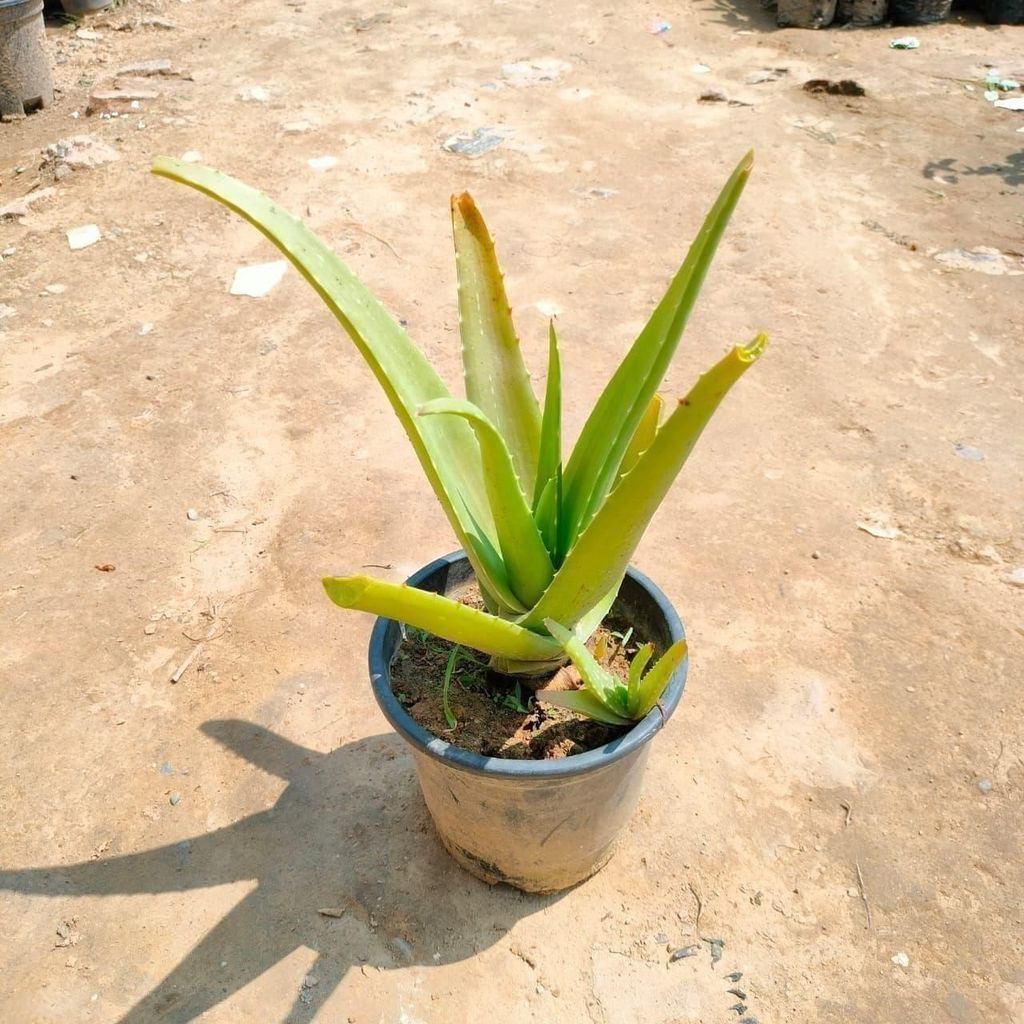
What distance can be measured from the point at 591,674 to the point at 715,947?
69 cm

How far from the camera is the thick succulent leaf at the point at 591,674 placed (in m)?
1.40

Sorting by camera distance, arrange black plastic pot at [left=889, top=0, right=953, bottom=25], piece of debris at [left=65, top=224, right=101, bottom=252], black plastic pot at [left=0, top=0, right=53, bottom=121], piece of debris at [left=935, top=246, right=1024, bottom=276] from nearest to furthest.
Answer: piece of debris at [left=935, top=246, right=1024, bottom=276]
piece of debris at [left=65, top=224, right=101, bottom=252]
black plastic pot at [left=0, top=0, right=53, bottom=121]
black plastic pot at [left=889, top=0, right=953, bottom=25]

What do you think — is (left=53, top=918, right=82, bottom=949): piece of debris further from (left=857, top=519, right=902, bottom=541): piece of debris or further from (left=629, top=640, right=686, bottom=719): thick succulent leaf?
(left=857, top=519, right=902, bottom=541): piece of debris

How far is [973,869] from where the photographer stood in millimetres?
1860

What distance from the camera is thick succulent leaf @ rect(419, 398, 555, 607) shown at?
1278 mm

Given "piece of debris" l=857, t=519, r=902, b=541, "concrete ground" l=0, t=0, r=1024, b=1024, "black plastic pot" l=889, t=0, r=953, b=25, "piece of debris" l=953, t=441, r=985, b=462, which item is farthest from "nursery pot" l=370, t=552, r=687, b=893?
"black plastic pot" l=889, t=0, r=953, b=25

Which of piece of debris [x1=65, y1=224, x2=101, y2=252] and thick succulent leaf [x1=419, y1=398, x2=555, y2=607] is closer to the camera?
thick succulent leaf [x1=419, y1=398, x2=555, y2=607]

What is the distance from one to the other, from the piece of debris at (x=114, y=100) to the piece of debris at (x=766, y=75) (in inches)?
127

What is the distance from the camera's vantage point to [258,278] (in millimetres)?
Result: 3754

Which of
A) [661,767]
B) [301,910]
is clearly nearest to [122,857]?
[301,910]

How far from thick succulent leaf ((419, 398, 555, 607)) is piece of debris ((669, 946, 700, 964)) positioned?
73 cm

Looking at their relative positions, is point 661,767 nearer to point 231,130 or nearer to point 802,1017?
point 802,1017

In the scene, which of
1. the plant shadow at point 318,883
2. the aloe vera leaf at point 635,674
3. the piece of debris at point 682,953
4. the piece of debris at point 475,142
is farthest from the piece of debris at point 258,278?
the piece of debris at point 682,953

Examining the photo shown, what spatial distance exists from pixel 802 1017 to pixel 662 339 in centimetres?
119
